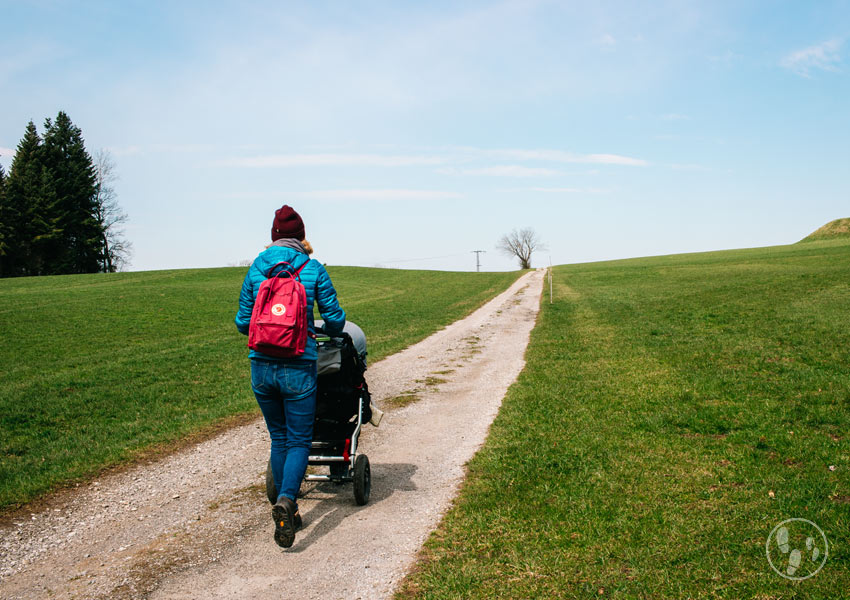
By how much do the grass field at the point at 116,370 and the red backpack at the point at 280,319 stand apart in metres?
3.88

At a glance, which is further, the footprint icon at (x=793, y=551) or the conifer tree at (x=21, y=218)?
the conifer tree at (x=21, y=218)

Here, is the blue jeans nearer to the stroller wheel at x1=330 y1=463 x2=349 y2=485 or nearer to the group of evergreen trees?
the stroller wheel at x1=330 y1=463 x2=349 y2=485

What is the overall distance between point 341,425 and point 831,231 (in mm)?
102666

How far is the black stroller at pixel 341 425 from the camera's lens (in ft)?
16.9

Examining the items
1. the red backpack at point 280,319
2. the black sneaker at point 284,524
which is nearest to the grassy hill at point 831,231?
the red backpack at point 280,319

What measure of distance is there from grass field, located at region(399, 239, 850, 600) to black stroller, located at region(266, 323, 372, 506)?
104 cm

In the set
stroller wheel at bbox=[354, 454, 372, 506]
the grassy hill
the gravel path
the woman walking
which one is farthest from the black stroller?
the grassy hill

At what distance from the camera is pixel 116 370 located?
13.5 meters

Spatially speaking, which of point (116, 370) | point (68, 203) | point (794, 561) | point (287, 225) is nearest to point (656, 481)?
point (794, 561)

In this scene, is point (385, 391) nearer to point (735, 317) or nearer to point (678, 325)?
point (678, 325)

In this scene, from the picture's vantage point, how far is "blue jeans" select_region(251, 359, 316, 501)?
440 cm

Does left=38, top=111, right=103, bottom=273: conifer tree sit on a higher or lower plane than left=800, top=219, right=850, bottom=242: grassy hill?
higher

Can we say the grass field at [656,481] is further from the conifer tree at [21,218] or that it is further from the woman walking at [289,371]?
the conifer tree at [21,218]

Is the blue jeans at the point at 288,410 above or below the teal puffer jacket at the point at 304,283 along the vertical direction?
below
